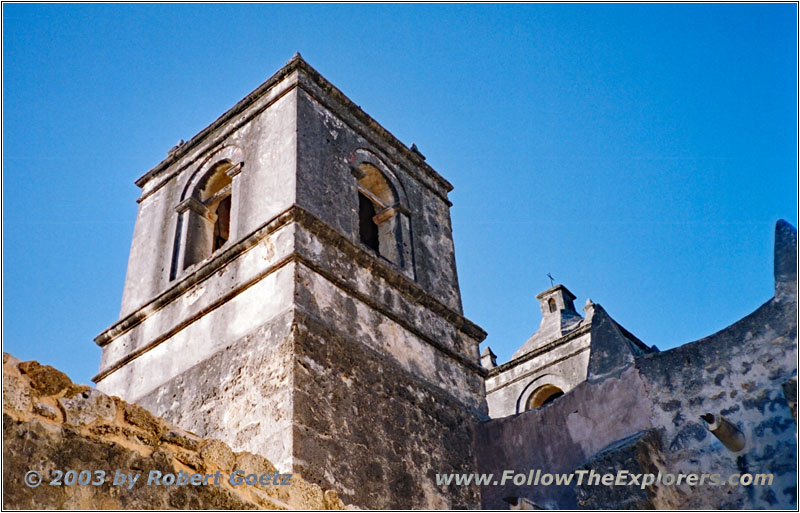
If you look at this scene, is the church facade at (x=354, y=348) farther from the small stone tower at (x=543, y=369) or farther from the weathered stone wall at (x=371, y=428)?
the small stone tower at (x=543, y=369)

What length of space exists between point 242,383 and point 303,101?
12.4 feet

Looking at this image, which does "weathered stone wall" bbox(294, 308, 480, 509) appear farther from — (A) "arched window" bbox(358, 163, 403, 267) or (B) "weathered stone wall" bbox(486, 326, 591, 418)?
(B) "weathered stone wall" bbox(486, 326, 591, 418)

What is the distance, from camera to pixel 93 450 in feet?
12.1

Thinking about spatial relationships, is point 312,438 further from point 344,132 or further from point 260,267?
point 344,132

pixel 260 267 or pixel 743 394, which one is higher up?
pixel 260 267

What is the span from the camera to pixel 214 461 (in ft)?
13.9

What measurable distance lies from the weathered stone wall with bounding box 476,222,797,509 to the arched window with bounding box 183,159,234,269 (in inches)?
178

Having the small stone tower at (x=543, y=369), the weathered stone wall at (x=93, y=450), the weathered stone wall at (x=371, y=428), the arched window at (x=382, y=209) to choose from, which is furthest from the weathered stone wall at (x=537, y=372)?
the weathered stone wall at (x=93, y=450)


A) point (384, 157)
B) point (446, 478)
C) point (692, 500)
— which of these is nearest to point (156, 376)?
point (446, 478)

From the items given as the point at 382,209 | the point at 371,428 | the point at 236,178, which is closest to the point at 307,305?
the point at 371,428

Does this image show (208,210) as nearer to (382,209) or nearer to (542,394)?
(382,209)

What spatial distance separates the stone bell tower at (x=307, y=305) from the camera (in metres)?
7.21

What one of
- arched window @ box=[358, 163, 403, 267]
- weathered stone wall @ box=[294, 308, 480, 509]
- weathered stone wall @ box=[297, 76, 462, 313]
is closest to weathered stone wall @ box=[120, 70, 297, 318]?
weathered stone wall @ box=[297, 76, 462, 313]

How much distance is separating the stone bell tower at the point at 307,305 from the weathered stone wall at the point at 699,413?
1.10 metres
